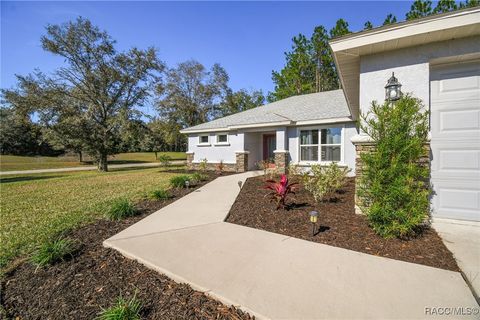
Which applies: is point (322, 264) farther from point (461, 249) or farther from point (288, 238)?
point (461, 249)

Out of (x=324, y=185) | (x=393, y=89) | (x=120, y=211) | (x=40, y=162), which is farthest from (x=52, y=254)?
(x=40, y=162)

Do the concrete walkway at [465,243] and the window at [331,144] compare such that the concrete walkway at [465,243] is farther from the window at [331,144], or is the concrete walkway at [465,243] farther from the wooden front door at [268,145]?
the wooden front door at [268,145]

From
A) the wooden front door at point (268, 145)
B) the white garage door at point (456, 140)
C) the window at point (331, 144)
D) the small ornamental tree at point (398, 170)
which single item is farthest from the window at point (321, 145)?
the small ornamental tree at point (398, 170)

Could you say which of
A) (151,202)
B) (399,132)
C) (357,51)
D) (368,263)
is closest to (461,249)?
(368,263)

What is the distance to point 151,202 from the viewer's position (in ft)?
21.8

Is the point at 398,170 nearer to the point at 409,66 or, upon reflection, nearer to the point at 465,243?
the point at 465,243

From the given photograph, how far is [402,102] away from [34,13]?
10215 mm

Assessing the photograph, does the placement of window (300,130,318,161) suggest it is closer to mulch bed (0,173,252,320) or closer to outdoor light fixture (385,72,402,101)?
outdoor light fixture (385,72,402,101)

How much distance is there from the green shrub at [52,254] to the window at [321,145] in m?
10.1

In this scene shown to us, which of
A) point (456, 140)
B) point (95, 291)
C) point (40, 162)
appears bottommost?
point (95, 291)

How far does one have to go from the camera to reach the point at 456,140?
13.6ft

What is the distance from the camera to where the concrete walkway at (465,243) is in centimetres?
272

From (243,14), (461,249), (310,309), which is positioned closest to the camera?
(310,309)

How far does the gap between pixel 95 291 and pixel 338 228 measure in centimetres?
385
